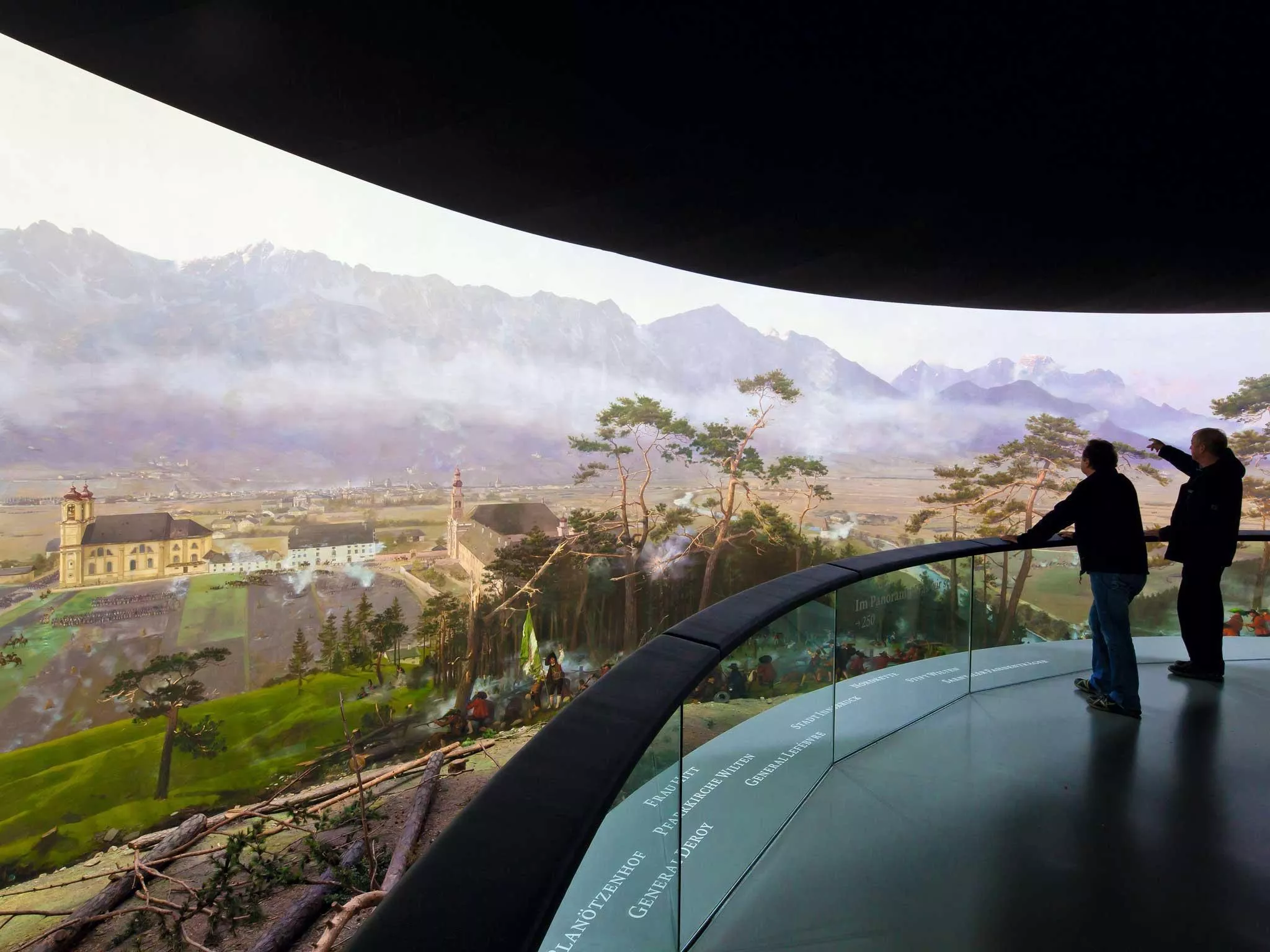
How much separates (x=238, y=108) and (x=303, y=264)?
2643 centimetres

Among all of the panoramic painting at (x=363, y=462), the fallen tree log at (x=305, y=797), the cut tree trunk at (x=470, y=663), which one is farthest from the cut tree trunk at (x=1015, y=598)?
the cut tree trunk at (x=470, y=663)

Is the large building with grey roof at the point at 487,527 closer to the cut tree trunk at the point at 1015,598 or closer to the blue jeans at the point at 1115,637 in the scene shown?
the cut tree trunk at the point at 1015,598

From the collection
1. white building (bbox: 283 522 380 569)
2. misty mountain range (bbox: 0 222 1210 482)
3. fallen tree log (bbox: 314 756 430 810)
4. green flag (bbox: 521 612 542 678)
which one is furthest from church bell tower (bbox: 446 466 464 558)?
fallen tree log (bbox: 314 756 430 810)

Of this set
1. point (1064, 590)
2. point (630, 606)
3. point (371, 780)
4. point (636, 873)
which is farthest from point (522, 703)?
point (636, 873)

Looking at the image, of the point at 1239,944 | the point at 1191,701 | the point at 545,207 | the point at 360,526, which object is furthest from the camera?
the point at 360,526

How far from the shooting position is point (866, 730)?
2.02m

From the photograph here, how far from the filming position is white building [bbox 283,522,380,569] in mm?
19109

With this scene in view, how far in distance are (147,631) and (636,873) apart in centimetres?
2123

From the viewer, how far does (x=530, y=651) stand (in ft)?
59.9

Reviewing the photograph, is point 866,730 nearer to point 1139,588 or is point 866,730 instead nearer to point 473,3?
point 1139,588

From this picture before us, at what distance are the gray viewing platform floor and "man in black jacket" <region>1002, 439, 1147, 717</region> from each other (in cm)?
16

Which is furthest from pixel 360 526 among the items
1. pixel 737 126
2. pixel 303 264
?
pixel 737 126

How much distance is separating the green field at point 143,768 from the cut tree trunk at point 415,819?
2456 millimetres

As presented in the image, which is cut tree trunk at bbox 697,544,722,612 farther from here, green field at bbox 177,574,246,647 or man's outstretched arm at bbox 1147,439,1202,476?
man's outstretched arm at bbox 1147,439,1202,476
